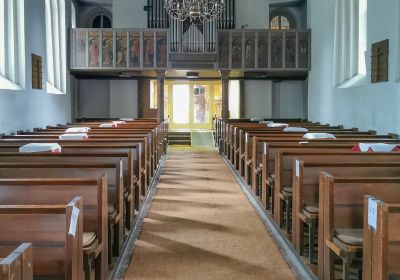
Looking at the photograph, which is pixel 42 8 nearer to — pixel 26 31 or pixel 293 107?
pixel 26 31

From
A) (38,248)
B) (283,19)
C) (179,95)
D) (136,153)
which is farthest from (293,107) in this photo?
(38,248)

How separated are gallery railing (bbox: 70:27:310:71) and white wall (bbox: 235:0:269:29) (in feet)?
8.12

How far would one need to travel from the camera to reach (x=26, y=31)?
11297mm

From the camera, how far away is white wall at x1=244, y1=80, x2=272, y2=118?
19.8 m

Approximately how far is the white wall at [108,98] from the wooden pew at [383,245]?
17.7 m

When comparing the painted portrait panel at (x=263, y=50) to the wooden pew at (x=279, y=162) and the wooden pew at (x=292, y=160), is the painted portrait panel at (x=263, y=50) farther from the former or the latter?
the wooden pew at (x=292, y=160)

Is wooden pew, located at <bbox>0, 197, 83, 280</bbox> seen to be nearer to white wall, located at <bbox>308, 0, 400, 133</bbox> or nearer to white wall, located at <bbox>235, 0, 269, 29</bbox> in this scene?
white wall, located at <bbox>308, 0, 400, 133</bbox>

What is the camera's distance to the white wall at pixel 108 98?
19.7 metres

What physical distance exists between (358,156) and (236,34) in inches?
457

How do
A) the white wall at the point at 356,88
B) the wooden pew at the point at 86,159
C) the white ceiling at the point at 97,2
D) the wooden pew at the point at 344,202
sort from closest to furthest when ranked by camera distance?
the wooden pew at the point at 344,202 < the wooden pew at the point at 86,159 < the white wall at the point at 356,88 < the white ceiling at the point at 97,2

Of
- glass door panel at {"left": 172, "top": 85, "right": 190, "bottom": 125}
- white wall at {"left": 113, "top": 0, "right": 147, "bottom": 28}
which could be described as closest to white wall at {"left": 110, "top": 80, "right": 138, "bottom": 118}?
white wall at {"left": 113, "top": 0, "right": 147, "bottom": 28}

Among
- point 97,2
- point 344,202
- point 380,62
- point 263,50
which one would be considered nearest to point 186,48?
point 263,50

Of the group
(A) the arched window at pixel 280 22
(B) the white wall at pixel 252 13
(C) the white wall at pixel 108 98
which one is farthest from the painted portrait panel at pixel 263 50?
(C) the white wall at pixel 108 98

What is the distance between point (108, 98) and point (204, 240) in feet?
49.9
